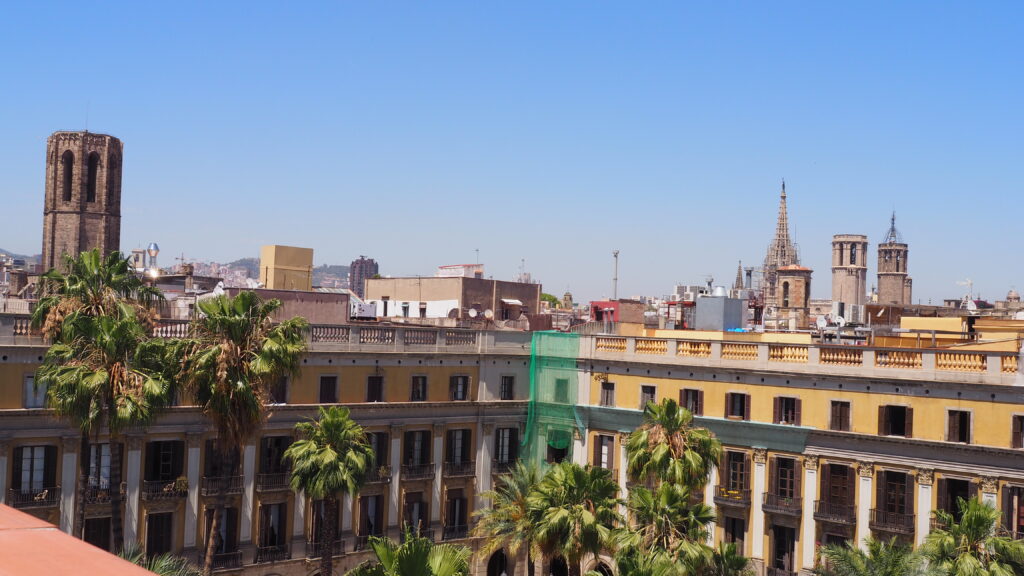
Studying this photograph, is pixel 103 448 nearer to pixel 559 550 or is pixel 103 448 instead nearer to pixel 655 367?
pixel 559 550

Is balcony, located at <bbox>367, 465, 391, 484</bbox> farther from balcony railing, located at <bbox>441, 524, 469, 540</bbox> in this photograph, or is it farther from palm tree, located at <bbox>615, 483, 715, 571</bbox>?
palm tree, located at <bbox>615, 483, 715, 571</bbox>

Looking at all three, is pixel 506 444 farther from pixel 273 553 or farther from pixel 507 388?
pixel 273 553

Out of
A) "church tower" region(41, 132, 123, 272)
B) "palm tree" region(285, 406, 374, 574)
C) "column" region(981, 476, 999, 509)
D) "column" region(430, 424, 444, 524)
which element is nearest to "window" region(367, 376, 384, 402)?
"column" region(430, 424, 444, 524)

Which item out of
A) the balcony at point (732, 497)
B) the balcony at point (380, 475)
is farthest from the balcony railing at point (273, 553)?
the balcony at point (732, 497)

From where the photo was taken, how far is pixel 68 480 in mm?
45938

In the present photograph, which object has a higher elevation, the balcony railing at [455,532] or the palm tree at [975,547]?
the palm tree at [975,547]

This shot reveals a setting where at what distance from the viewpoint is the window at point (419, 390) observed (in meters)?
56.7

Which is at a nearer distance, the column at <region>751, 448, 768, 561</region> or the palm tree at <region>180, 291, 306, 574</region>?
the palm tree at <region>180, 291, 306, 574</region>

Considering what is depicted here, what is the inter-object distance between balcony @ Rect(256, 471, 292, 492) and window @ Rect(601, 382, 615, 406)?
17.7m

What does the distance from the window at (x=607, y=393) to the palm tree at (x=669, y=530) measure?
20867 millimetres

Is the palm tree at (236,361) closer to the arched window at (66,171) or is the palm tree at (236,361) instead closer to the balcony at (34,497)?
the balcony at (34,497)

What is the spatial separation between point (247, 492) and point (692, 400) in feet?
74.8

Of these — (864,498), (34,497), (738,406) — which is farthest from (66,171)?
(864,498)

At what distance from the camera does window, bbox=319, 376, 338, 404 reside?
53469mm
